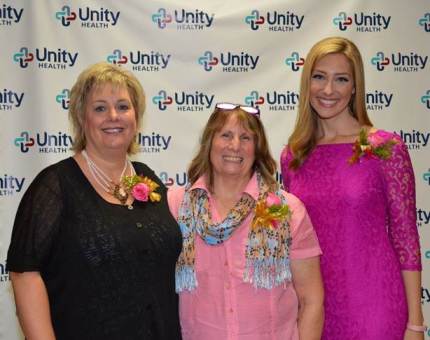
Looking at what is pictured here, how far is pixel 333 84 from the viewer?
2.33 meters

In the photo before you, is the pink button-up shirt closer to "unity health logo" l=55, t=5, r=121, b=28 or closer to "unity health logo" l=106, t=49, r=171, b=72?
"unity health logo" l=106, t=49, r=171, b=72

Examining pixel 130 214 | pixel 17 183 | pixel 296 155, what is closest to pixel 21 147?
pixel 17 183

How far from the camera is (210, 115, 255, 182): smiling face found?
218 cm

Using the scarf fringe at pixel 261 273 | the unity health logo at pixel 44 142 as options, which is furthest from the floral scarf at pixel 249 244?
the unity health logo at pixel 44 142

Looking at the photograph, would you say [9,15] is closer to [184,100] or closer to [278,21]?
[184,100]

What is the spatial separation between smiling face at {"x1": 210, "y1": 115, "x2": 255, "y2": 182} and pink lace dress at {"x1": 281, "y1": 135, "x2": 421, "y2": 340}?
374mm

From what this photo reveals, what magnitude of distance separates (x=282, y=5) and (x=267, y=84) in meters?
0.50

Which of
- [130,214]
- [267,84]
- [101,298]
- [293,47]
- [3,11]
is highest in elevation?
[3,11]

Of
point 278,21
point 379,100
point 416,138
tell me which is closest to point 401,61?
point 379,100

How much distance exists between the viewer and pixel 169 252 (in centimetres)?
208

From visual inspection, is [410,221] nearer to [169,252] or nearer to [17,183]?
[169,252]

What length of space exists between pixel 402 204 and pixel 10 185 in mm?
2221

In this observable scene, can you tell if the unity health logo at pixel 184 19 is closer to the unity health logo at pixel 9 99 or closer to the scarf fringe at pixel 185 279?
the unity health logo at pixel 9 99

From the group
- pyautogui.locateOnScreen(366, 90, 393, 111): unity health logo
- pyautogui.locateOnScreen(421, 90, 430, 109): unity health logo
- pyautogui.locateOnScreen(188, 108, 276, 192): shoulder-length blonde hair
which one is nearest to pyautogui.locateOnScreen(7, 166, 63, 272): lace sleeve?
pyautogui.locateOnScreen(188, 108, 276, 192): shoulder-length blonde hair
